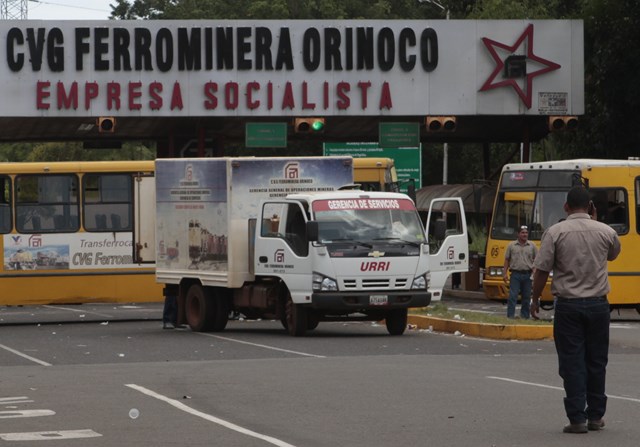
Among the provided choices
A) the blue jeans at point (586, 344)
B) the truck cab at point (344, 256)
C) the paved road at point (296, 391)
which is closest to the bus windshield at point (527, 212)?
the paved road at point (296, 391)

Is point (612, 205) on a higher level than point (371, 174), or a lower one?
lower

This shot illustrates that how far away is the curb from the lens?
2423 centimetres

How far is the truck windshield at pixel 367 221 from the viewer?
24.8 meters

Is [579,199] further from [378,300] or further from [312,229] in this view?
[312,229]

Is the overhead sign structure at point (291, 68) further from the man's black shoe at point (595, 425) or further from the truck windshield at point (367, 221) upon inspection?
the man's black shoe at point (595, 425)

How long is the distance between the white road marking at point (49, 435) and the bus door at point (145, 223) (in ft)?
56.1

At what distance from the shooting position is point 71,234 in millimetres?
32625

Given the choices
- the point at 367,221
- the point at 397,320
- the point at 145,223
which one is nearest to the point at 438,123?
the point at 145,223

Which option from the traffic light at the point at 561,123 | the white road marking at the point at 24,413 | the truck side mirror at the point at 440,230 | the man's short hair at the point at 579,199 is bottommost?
the white road marking at the point at 24,413

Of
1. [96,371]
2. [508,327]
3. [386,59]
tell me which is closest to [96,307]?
[386,59]

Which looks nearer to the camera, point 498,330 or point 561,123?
point 498,330

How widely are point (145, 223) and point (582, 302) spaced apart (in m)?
18.1

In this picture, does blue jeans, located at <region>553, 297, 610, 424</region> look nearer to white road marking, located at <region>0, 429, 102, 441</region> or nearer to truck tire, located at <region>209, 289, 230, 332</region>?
white road marking, located at <region>0, 429, 102, 441</region>

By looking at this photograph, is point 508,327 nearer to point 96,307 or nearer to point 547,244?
point 547,244
